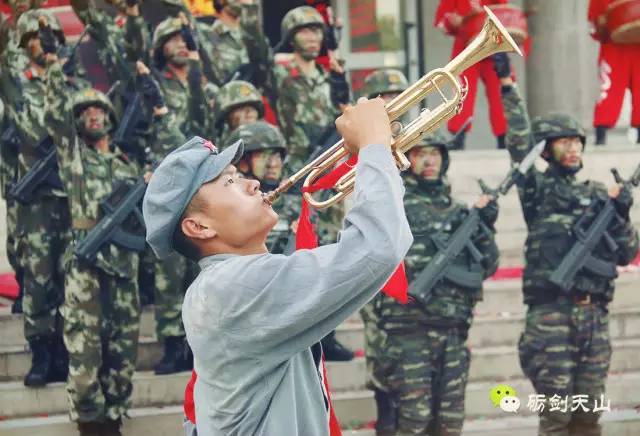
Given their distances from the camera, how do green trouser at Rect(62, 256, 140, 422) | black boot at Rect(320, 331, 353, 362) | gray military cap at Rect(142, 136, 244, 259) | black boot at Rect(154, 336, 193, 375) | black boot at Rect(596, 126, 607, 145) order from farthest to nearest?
1. black boot at Rect(596, 126, 607, 145)
2. black boot at Rect(320, 331, 353, 362)
3. black boot at Rect(154, 336, 193, 375)
4. green trouser at Rect(62, 256, 140, 422)
5. gray military cap at Rect(142, 136, 244, 259)

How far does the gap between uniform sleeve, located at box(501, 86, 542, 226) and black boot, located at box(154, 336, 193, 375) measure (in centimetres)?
219

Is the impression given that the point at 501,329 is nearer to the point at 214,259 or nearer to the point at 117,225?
the point at 117,225

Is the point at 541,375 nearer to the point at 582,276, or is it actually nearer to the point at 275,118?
the point at 582,276

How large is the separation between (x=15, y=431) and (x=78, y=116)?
1834mm

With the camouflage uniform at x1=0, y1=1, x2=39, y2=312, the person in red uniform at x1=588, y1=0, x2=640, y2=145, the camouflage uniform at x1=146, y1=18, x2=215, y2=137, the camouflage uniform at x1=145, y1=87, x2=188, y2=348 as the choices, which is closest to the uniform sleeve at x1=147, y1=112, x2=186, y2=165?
the camouflage uniform at x1=145, y1=87, x2=188, y2=348

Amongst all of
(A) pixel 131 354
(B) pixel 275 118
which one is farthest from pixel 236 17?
(A) pixel 131 354

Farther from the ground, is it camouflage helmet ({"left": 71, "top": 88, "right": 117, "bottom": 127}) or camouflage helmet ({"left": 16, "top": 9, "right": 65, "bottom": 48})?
camouflage helmet ({"left": 16, "top": 9, "right": 65, "bottom": 48})

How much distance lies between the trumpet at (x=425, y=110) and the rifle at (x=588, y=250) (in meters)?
3.77

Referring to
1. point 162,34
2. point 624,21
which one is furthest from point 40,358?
point 624,21

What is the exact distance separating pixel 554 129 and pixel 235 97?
1944mm

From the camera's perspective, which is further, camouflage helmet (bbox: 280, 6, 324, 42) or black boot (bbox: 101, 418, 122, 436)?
camouflage helmet (bbox: 280, 6, 324, 42)

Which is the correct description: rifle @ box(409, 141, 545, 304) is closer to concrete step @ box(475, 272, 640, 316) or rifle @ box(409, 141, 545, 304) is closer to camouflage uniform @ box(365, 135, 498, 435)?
camouflage uniform @ box(365, 135, 498, 435)

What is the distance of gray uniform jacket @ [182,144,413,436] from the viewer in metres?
2.59

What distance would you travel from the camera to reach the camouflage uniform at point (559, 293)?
6.75 meters
